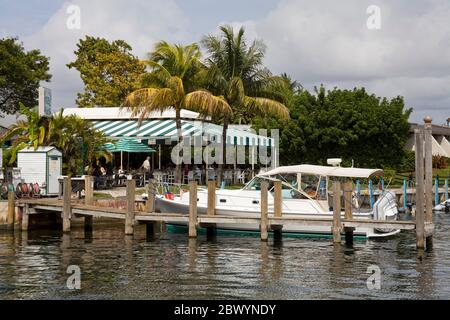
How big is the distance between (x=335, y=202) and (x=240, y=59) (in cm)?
1812

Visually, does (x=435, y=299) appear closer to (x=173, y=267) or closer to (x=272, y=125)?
(x=173, y=267)

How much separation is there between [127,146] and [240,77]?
733 cm

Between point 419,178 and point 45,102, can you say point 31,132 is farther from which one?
point 419,178

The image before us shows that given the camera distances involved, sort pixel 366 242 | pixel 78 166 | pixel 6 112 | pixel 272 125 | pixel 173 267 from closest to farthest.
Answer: pixel 173 267 → pixel 366 242 → pixel 78 166 → pixel 272 125 → pixel 6 112

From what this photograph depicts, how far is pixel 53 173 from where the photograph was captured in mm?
31984

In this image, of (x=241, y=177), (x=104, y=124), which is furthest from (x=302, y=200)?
(x=104, y=124)

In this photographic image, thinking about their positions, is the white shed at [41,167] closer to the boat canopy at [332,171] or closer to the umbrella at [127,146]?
the umbrella at [127,146]

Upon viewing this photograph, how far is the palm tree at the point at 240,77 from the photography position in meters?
38.7

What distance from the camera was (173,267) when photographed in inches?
782

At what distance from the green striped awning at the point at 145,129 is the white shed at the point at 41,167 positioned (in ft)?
30.4

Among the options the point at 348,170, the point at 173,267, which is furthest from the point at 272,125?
the point at 173,267

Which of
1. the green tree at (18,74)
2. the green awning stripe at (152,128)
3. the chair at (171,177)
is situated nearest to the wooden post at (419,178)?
the chair at (171,177)

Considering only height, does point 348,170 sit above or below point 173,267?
above

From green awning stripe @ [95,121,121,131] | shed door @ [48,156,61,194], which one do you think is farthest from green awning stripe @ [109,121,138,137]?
shed door @ [48,156,61,194]
